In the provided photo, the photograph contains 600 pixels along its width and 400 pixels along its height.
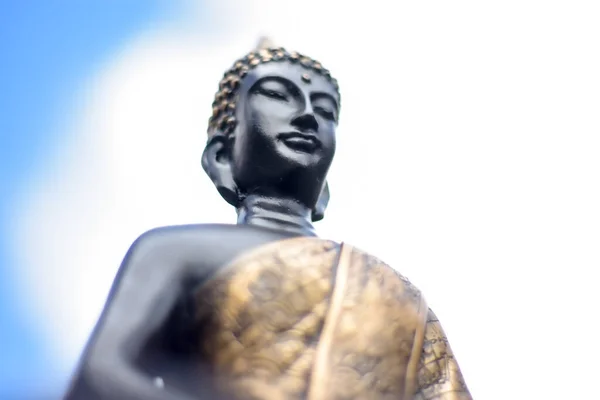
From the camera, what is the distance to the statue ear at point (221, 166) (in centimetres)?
471

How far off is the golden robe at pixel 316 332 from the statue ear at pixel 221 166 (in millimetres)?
623

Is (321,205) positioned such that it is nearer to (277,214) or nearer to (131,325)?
(277,214)

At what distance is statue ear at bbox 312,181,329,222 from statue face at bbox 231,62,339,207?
206mm

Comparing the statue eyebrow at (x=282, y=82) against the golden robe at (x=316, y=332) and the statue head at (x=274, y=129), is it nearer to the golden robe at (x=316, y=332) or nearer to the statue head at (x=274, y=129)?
the statue head at (x=274, y=129)

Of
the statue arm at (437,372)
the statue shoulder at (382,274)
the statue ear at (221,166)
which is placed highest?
the statue ear at (221,166)

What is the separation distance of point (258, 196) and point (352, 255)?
60 cm

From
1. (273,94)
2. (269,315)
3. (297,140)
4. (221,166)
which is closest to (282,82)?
(273,94)

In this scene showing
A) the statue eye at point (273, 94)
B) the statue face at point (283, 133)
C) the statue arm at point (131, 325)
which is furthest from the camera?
the statue eye at point (273, 94)

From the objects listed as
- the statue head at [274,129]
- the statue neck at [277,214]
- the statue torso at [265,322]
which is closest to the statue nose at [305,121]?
the statue head at [274,129]

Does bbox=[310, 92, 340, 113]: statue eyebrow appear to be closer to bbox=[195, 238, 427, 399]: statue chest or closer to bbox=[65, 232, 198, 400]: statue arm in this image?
bbox=[195, 238, 427, 399]: statue chest

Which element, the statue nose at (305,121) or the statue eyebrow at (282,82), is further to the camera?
the statue eyebrow at (282,82)

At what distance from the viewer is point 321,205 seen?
16.0 feet

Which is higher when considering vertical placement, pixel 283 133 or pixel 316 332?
pixel 283 133

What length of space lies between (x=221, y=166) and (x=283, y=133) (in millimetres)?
436
